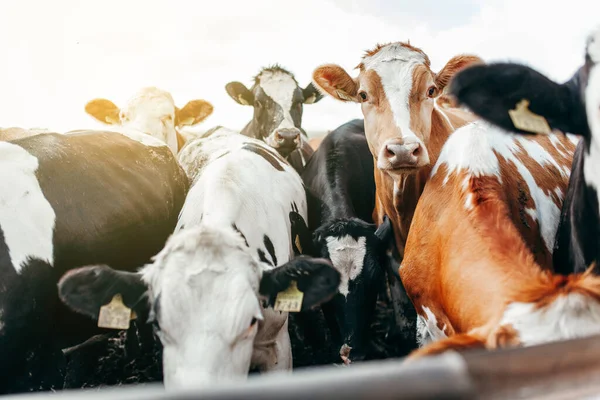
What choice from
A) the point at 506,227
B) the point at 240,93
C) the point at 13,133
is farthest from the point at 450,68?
the point at 13,133

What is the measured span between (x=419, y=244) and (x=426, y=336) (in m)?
0.54

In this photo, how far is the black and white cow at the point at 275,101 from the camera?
6040mm

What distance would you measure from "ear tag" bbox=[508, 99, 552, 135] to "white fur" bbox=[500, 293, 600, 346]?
32.6 inches

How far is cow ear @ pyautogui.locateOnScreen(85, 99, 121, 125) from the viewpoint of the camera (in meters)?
6.49

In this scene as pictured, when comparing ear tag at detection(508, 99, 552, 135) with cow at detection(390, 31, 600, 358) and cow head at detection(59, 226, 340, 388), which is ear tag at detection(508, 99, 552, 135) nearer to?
cow at detection(390, 31, 600, 358)

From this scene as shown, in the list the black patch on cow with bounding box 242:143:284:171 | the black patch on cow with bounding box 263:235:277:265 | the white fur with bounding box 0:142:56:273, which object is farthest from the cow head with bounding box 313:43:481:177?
the white fur with bounding box 0:142:56:273

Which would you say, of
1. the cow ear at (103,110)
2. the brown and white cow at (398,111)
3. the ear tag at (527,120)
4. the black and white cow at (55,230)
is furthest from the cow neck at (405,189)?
the cow ear at (103,110)

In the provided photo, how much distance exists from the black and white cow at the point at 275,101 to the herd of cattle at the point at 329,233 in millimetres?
1347

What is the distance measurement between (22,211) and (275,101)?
392 cm

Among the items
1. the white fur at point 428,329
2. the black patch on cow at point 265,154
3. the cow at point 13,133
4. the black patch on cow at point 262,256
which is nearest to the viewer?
the white fur at point 428,329

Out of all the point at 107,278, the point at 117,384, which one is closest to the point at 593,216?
the point at 107,278

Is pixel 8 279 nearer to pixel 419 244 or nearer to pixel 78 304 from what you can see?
pixel 78 304

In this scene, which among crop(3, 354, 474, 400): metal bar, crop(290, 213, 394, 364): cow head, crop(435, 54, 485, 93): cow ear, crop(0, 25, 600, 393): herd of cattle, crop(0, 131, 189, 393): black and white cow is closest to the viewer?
crop(3, 354, 474, 400): metal bar

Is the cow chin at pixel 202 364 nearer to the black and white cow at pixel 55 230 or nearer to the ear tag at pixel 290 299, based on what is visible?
the ear tag at pixel 290 299
